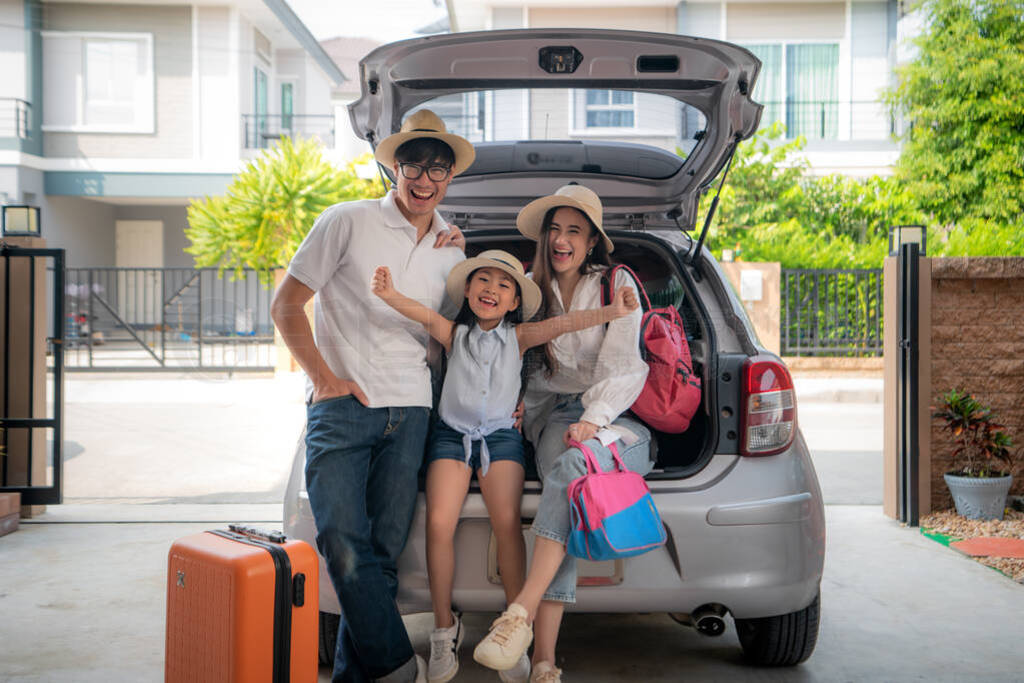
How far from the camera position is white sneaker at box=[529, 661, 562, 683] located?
2.81 m

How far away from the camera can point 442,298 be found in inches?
119

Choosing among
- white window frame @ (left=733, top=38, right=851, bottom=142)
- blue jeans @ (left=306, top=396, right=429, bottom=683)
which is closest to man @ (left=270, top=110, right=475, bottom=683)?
blue jeans @ (left=306, top=396, right=429, bottom=683)

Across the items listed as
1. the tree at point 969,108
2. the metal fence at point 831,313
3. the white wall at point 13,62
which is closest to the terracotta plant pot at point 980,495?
the metal fence at point 831,313

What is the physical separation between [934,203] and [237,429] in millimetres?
11460

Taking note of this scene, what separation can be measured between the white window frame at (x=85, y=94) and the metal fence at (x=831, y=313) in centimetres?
1317

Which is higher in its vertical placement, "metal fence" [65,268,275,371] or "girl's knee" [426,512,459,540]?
"metal fence" [65,268,275,371]

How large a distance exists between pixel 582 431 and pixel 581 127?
5.27 ft

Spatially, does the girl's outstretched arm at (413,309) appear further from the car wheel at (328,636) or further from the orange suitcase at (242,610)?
Answer: the car wheel at (328,636)

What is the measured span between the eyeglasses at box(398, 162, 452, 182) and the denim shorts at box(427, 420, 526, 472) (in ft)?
2.49

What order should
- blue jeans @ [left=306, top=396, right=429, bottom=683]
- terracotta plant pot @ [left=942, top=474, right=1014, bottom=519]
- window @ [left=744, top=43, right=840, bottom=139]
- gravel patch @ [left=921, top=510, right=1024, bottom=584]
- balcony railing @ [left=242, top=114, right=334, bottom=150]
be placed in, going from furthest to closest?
balcony railing @ [left=242, top=114, right=334, bottom=150]
window @ [left=744, top=43, right=840, bottom=139]
terracotta plant pot @ [left=942, top=474, right=1014, bottom=519]
gravel patch @ [left=921, top=510, right=1024, bottom=584]
blue jeans @ [left=306, top=396, right=429, bottom=683]

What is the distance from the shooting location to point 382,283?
112 inches

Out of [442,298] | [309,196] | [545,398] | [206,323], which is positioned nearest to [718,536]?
[545,398]

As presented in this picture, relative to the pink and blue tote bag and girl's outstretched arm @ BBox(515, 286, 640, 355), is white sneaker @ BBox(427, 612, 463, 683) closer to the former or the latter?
the pink and blue tote bag

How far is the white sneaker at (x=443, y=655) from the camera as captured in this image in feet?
9.46
